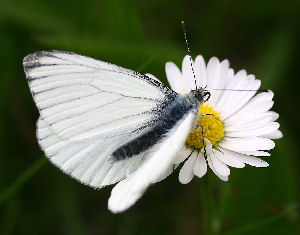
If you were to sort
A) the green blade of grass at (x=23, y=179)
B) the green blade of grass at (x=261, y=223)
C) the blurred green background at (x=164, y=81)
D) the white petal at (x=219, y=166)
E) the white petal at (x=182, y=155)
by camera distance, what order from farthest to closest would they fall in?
the blurred green background at (x=164, y=81), the green blade of grass at (x=23, y=179), the green blade of grass at (x=261, y=223), the white petal at (x=182, y=155), the white petal at (x=219, y=166)

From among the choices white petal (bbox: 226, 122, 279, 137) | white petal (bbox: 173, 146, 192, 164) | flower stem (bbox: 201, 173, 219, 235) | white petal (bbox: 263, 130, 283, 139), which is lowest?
flower stem (bbox: 201, 173, 219, 235)

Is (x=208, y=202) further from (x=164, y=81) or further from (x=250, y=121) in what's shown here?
(x=164, y=81)

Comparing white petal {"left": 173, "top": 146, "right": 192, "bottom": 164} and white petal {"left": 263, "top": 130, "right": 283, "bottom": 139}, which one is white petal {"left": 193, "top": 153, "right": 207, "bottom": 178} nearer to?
white petal {"left": 173, "top": 146, "right": 192, "bottom": 164}

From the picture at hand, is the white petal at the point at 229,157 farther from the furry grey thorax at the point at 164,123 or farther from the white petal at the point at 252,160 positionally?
the furry grey thorax at the point at 164,123

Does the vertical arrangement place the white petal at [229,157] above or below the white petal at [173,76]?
below

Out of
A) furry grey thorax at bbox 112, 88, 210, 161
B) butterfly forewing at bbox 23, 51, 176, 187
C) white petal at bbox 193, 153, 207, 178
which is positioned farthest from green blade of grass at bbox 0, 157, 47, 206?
white petal at bbox 193, 153, 207, 178

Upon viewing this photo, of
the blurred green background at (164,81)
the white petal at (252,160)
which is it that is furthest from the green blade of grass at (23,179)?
the white petal at (252,160)

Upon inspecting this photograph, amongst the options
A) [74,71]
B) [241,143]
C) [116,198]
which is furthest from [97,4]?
[116,198]
